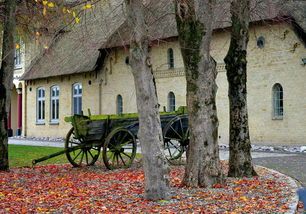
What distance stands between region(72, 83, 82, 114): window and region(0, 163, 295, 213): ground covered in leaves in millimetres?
20127

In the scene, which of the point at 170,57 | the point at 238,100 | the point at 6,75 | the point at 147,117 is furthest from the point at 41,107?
the point at 147,117

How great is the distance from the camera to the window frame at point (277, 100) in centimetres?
2208

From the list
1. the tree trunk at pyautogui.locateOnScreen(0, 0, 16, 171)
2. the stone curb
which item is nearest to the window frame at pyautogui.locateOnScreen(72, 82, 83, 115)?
the tree trunk at pyautogui.locateOnScreen(0, 0, 16, 171)

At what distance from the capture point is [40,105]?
1435 inches

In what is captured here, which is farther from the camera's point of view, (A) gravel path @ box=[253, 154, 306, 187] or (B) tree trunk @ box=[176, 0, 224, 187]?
(A) gravel path @ box=[253, 154, 306, 187]

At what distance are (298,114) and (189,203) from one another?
557 inches

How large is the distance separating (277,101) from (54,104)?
58.3 ft

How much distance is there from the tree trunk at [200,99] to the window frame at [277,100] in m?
12.8

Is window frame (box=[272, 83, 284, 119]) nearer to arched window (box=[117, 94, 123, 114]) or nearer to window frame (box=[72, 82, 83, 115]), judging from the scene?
arched window (box=[117, 94, 123, 114])

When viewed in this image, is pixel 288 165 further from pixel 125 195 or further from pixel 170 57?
pixel 170 57

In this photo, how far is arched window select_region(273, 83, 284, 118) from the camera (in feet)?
72.5

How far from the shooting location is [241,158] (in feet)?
37.4

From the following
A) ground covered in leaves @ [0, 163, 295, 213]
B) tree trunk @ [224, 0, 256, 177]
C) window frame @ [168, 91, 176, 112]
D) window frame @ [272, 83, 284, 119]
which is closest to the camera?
ground covered in leaves @ [0, 163, 295, 213]

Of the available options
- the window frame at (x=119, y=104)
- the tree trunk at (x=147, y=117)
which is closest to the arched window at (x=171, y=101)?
the window frame at (x=119, y=104)
